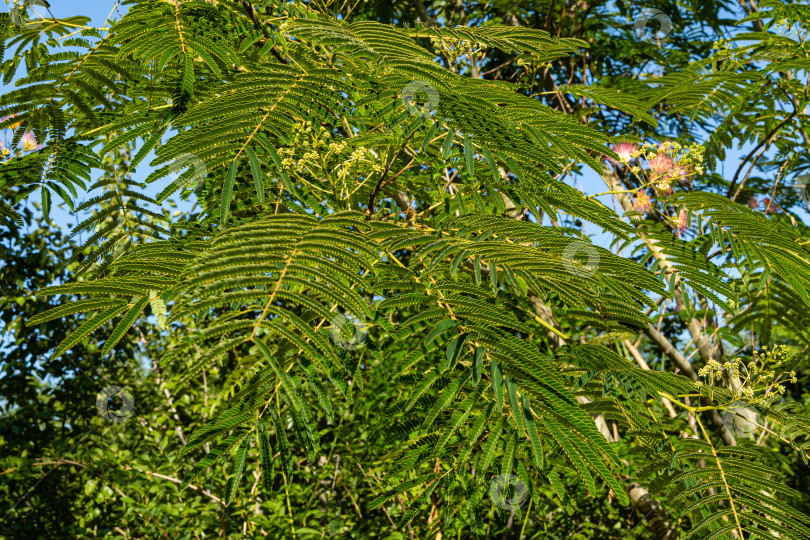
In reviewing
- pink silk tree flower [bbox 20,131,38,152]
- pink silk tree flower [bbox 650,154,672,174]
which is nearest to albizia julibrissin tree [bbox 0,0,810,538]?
pink silk tree flower [bbox 20,131,38,152]

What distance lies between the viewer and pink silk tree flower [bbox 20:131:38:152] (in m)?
1.85

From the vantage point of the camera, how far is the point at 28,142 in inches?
73.9

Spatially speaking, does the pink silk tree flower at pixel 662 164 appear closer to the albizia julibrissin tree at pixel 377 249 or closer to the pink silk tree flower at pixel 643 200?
the pink silk tree flower at pixel 643 200

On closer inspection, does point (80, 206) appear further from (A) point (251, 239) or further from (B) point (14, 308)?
(B) point (14, 308)

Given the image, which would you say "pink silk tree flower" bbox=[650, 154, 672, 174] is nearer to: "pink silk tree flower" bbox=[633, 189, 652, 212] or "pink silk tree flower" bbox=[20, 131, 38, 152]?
"pink silk tree flower" bbox=[633, 189, 652, 212]

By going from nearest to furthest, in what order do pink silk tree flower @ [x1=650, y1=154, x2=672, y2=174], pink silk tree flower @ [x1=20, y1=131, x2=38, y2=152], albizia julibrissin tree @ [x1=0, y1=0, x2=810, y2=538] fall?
albizia julibrissin tree @ [x1=0, y1=0, x2=810, y2=538] → pink silk tree flower @ [x1=20, y1=131, x2=38, y2=152] → pink silk tree flower @ [x1=650, y1=154, x2=672, y2=174]

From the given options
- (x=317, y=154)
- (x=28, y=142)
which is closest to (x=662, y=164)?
(x=317, y=154)

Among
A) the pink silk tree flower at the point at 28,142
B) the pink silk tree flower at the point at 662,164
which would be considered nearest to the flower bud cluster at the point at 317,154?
the pink silk tree flower at the point at 28,142

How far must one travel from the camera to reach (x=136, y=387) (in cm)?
441

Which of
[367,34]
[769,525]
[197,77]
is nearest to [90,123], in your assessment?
[197,77]

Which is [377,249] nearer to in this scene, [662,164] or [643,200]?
[643,200]

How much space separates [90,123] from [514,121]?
1174 mm

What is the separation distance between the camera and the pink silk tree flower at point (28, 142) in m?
1.85

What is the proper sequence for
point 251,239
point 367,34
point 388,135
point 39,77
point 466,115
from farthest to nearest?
point 39,77 → point 388,135 → point 367,34 → point 466,115 → point 251,239
